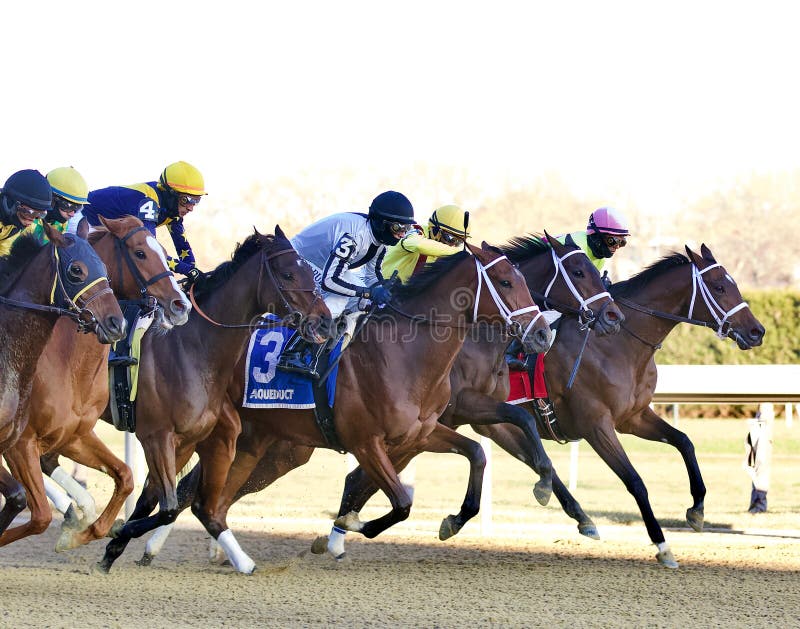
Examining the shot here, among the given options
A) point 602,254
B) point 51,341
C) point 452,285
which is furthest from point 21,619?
point 602,254

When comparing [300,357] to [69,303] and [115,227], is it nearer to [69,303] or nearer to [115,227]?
[115,227]

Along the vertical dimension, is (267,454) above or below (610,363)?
below

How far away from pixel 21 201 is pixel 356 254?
2.03m

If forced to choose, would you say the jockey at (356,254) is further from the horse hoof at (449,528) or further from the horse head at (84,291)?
the horse head at (84,291)

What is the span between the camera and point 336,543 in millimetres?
7281

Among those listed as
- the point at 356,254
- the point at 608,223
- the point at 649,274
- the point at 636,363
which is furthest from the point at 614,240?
the point at 356,254

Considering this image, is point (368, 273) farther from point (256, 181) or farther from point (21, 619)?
point (256, 181)

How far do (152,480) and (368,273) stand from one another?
171 centimetres

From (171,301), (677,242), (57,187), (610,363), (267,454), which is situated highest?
(57,187)

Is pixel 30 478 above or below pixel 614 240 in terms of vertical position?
below

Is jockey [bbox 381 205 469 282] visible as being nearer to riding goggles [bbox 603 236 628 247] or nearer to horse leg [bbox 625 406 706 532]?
riding goggles [bbox 603 236 628 247]

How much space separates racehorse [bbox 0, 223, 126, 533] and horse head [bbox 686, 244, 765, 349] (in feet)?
13.2

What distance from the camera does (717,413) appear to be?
18.9 meters

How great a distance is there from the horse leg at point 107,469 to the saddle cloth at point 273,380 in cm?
82
